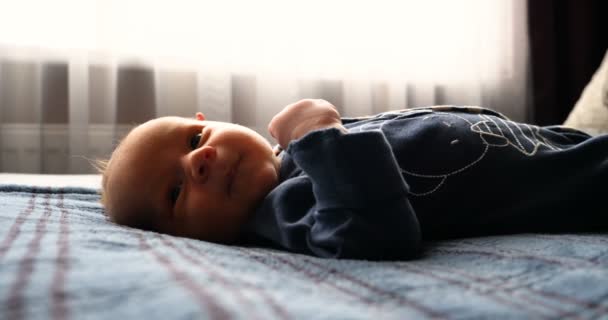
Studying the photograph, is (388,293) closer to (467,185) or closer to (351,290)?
(351,290)

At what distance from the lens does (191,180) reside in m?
0.83

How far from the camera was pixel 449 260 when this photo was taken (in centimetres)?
60

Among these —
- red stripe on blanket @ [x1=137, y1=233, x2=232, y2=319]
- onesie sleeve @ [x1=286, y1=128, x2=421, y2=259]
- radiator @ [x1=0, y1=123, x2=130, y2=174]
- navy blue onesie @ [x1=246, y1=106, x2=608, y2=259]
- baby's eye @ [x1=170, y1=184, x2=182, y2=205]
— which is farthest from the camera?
radiator @ [x1=0, y1=123, x2=130, y2=174]

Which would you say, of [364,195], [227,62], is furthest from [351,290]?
[227,62]

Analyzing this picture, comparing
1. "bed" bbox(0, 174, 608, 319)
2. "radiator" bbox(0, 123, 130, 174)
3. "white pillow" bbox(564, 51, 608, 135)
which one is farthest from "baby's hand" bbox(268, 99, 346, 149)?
"radiator" bbox(0, 123, 130, 174)

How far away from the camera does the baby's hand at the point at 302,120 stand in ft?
2.60

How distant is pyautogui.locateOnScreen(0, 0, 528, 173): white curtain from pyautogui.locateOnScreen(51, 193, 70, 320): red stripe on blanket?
1345mm

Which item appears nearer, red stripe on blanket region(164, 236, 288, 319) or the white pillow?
red stripe on blanket region(164, 236, 288, 319)

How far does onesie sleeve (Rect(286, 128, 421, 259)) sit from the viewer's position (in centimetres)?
62

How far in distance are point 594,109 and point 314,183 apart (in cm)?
118

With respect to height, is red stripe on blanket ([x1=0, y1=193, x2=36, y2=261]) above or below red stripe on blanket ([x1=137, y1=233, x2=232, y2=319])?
below

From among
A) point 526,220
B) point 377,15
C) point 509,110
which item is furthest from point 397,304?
point 509,110

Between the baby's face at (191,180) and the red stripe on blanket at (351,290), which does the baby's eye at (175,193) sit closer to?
the baby's face at (191,180)

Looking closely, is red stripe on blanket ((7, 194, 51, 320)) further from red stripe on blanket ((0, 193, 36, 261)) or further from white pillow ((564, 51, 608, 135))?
white pillow ((564, 51, 608, 135))
